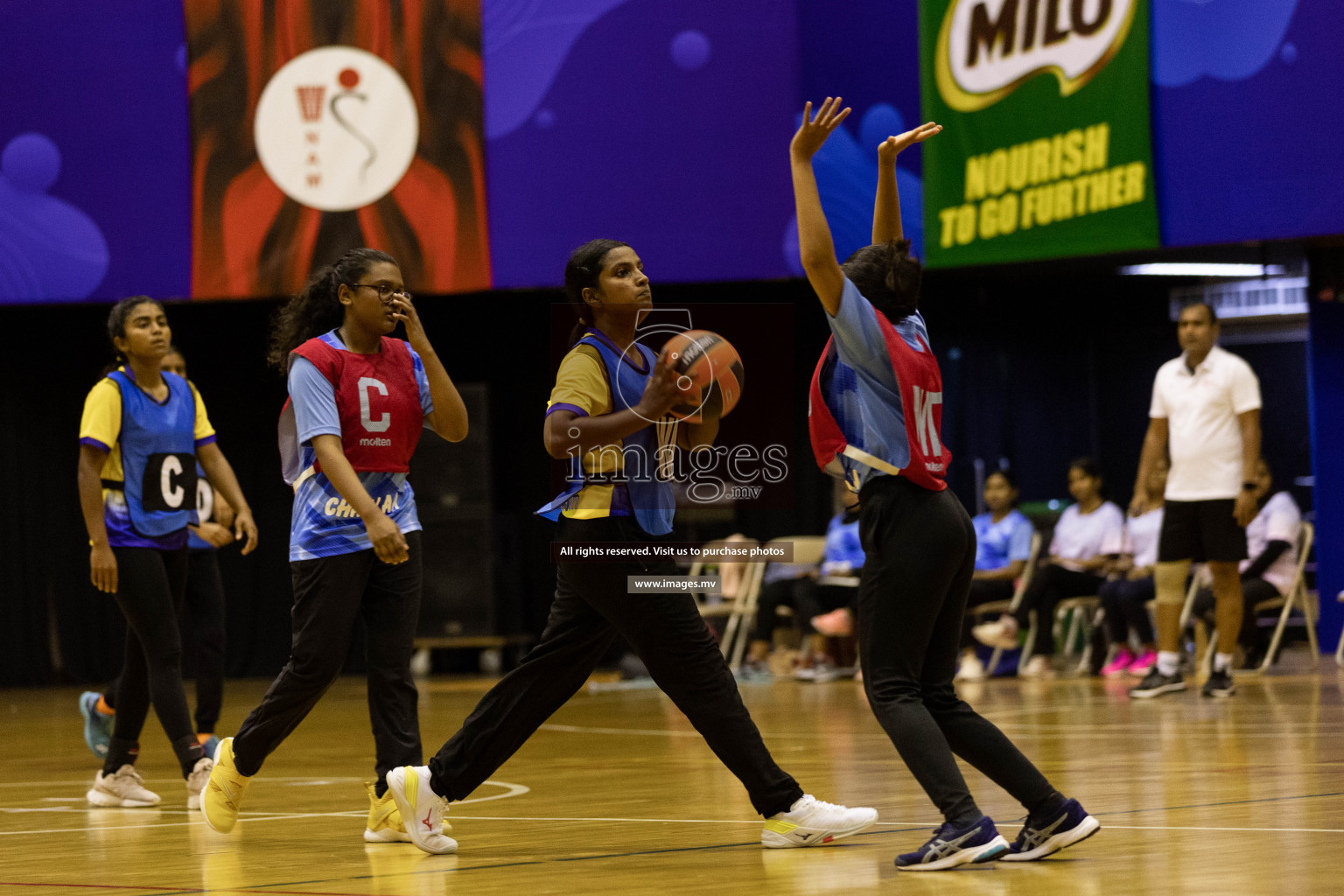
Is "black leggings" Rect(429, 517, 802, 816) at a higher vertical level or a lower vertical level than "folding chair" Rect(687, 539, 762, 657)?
higher

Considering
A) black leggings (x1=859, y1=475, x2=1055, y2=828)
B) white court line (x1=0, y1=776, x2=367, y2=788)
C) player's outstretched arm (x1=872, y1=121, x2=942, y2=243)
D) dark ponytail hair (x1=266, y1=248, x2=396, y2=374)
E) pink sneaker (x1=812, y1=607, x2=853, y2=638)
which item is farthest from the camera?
pink sneaker (x1=812, y1=607, x2=853, y2=638)

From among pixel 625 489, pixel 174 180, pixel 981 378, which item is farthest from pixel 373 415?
pixel 981 378

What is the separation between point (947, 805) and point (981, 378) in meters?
11.7

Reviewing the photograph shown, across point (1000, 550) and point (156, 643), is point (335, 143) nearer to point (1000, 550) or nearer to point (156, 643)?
point (1000, 550)

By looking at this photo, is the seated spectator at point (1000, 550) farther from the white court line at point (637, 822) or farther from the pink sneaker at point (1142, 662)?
the white court line at point (637, 822)

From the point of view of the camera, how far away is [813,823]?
4.11 m

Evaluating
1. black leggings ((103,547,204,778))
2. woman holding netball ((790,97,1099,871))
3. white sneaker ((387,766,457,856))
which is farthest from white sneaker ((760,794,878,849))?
black leggings ((103,547,204,778))

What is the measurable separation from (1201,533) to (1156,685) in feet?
2.80

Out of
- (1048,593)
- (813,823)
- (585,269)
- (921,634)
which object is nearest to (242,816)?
(813,823)

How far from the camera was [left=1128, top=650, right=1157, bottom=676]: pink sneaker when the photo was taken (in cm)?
1053

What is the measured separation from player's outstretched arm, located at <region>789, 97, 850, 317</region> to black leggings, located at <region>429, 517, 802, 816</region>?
0.79m

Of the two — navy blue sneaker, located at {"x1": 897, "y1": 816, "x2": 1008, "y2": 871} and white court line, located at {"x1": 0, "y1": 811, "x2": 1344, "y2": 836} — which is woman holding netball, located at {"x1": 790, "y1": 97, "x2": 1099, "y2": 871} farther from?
white court line, located at {"x1": 0, "y1": 811, "x2": 1344, "y2": 836}

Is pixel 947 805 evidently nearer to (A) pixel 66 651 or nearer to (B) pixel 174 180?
(B) pixel 174 180

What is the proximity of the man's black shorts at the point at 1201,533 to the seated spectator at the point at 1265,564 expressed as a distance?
6.26ft
